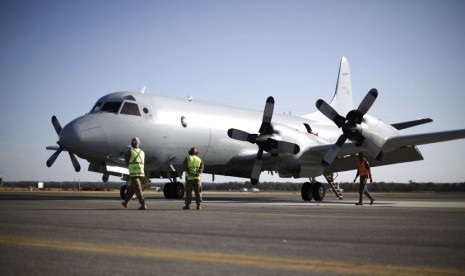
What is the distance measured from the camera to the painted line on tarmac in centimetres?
488

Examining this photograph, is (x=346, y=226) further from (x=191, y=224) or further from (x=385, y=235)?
(x=191, y=224)

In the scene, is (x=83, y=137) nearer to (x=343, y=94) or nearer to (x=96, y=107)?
(x=96, y=107)

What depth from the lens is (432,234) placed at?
825 centimetres

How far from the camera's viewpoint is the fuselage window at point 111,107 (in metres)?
23.2

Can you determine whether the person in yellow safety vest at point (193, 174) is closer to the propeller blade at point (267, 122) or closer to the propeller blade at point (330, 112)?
the propeller blade at point (267, 122)

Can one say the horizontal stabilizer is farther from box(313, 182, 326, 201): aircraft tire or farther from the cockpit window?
the cockpit window

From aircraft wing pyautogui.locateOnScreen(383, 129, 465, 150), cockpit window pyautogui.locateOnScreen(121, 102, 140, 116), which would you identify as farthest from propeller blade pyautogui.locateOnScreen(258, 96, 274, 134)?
cockpit window pyautogui.locateOnScreen(121, 102, 140, 116)

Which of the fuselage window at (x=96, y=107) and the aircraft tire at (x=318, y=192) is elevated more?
the fuselage window at (x=96, y=107)

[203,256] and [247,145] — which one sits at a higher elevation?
[247,145]

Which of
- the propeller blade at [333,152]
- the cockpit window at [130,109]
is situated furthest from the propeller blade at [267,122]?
the cockpit window at [130,109]

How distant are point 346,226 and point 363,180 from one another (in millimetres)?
11558

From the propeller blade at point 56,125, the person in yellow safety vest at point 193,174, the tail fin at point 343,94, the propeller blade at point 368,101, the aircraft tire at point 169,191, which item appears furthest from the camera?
the tail fin at point 343,94

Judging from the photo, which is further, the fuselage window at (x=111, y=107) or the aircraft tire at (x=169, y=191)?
the aircraft tire at (x=169, y=191)

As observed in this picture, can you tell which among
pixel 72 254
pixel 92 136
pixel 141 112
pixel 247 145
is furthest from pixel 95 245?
pixel 247 145
